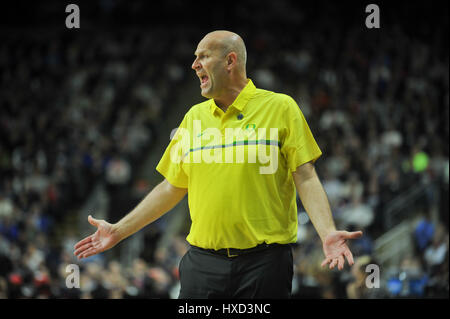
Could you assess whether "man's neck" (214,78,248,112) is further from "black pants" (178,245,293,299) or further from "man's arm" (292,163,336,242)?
"black pants" (178,245,293,299)

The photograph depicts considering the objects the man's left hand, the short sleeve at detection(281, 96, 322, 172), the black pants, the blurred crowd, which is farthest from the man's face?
the blurred crowd

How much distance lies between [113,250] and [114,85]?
6.00m

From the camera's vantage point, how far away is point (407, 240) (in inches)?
382

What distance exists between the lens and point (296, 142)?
324 centimetres

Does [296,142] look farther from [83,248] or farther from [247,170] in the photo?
[83,248]

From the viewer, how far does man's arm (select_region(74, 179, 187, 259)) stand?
3.49 metres

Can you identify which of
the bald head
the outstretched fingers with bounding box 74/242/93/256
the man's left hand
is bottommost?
the outstretched fingers with bounding box 74/242/93/256

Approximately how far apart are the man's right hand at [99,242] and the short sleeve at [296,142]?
1.07m

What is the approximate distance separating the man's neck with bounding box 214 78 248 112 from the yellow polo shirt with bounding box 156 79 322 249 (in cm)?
5

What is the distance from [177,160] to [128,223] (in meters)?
0.45

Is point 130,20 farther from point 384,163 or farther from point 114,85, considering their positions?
point 384,163

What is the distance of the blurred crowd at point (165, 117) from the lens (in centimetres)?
924

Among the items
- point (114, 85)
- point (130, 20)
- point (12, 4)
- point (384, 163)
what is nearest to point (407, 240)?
point (384, 163)

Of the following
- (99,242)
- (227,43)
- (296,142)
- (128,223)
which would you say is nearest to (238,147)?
(296,142)
